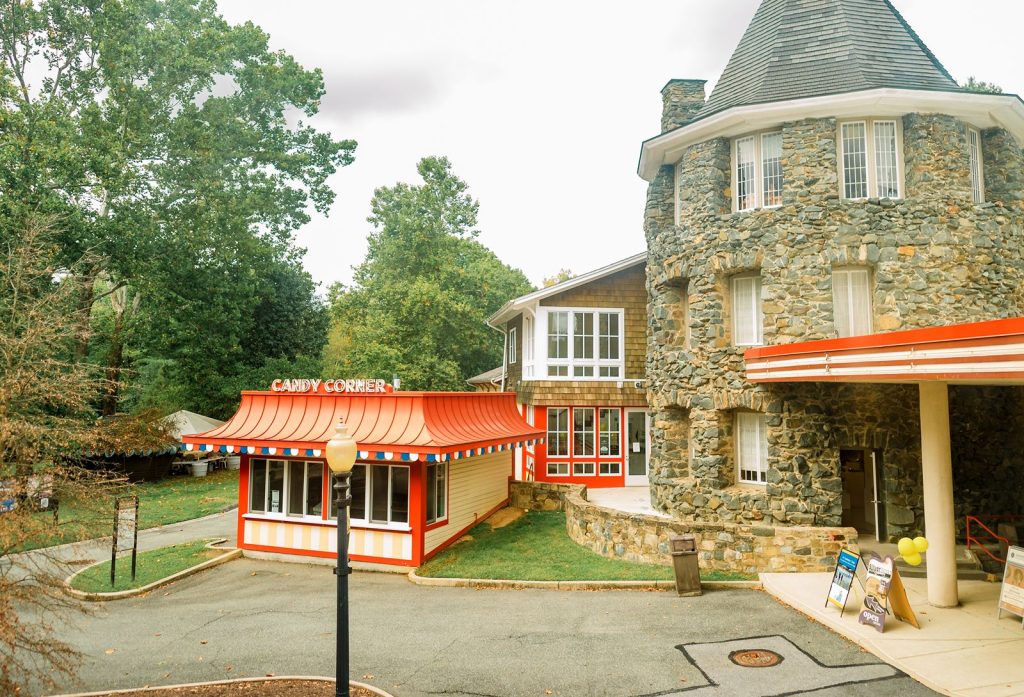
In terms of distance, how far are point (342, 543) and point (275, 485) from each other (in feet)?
28.1

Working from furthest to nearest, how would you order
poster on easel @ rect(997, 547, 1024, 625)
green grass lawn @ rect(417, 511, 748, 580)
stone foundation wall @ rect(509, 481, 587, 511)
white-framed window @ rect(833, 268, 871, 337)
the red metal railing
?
stone foundation wall @ rect(509, 481, 587, 511) → white-framed window @ rect(833, 268, 871, 337) → green grass lawn @ rect(417, 511, 748, 580) → the red metal railing → poster on easel @ rect(997, 547, 1024, 625)

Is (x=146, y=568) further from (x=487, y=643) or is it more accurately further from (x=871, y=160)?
(x=871, y=160)

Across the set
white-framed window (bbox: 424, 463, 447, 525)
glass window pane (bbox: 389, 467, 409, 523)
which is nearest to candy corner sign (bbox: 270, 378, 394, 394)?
glass window pane (bbox: 389, 467, 409, 523)

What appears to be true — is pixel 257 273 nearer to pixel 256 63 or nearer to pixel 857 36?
pixel 256 63

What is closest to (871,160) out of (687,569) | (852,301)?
(852,301)

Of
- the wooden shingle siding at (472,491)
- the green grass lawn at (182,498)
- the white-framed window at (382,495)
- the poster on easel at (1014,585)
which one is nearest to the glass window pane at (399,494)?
the white-framed window at (382,495)

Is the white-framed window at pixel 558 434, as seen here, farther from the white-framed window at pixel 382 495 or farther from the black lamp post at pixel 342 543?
the black lamp post at pixel 342 543

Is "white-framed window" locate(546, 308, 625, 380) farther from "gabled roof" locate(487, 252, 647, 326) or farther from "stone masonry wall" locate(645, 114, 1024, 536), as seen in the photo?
"stone masonry wall" locate(645, 114, 1024, 536)

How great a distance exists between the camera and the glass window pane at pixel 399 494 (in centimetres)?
1279

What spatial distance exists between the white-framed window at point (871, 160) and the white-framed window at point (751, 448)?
522 cm

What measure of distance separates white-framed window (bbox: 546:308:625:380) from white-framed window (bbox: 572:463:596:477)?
2.88 meters

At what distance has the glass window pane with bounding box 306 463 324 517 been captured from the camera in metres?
13.6

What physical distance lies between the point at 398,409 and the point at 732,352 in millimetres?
7532

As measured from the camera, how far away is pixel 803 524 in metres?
12.0
